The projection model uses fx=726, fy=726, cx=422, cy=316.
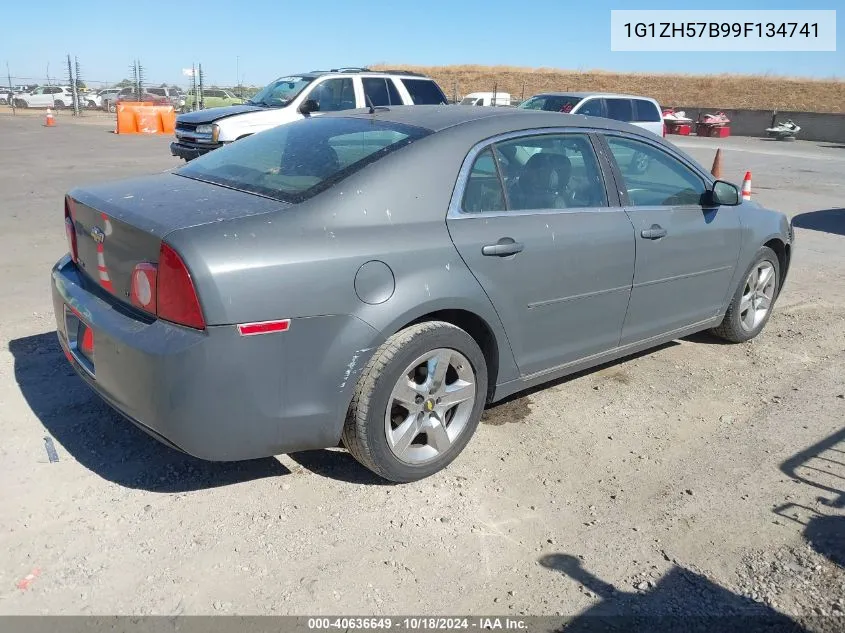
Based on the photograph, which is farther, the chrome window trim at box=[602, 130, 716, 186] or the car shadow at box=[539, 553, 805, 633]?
the chrome window trim at box=[602, 130, 716, 186]

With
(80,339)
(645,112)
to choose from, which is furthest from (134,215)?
(645,112)

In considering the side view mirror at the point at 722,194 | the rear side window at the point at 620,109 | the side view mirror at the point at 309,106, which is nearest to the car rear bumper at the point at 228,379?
the side view mirror at the point at 722,194

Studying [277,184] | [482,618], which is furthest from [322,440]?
[277,184]

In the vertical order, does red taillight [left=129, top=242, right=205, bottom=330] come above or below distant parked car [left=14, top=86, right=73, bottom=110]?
below

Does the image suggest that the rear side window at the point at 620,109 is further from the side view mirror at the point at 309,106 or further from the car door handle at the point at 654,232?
the car door handle at the point at 654,232

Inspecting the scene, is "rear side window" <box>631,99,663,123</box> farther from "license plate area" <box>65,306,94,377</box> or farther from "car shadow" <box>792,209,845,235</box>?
"license plate area" <box>65,306,94,377</box>

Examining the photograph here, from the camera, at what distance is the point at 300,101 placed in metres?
13.0

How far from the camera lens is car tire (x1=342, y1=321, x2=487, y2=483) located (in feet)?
10.1

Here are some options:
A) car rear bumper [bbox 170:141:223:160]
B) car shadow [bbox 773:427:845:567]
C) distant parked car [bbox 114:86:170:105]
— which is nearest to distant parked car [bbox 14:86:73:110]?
distant parked car [bbox 114:86:170:105]

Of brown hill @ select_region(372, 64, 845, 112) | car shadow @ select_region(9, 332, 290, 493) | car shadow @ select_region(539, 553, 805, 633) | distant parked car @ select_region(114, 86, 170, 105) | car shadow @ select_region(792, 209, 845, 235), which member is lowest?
car shadow @ select_region(539, 553, 805, 633)

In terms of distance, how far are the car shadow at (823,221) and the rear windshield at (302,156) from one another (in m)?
8.66

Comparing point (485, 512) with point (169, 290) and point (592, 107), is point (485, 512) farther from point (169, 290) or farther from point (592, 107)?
point (592, 107)

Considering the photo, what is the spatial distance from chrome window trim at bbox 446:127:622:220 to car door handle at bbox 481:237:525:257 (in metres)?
0.15

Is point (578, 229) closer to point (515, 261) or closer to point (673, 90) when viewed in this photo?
point (515, 261)
